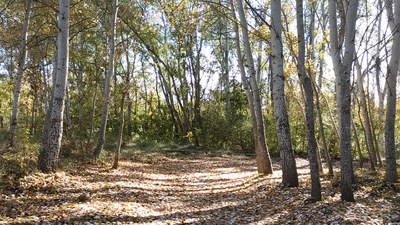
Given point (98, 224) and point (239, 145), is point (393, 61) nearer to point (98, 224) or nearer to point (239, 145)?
point (98, 224)

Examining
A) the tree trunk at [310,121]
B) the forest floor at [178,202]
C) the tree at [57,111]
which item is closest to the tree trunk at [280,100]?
the forest floor at [178,202]

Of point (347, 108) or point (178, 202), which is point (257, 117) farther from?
point (347, 108)

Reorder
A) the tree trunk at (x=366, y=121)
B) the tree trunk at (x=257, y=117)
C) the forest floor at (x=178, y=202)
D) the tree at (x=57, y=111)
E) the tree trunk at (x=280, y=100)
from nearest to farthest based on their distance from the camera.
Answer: the forest floor at (x=178, y=202)
the tree trunk at (x=280, y=100)
the tree at (x=57, y=111)
the tree trunk at (x=366, y=121)
the tree trunk at (x=257, y=117)

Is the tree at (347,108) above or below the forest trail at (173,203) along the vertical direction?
above

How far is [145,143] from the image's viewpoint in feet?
70.1

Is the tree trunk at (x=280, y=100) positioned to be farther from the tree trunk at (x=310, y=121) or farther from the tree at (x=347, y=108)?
the tree at (x=347, y=108)

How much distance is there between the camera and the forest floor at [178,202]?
5.17 meters

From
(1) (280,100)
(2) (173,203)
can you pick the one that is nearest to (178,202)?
(2) (173,203)

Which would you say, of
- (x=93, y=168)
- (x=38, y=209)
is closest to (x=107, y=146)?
(x=93, y=168)

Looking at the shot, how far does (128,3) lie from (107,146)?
7810mm

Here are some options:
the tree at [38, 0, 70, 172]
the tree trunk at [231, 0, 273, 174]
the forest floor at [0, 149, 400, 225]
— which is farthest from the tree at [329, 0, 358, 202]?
the tree at [38, 0, 70, 172]

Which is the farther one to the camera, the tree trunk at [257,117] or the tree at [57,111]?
the tree trunk at [257,117]

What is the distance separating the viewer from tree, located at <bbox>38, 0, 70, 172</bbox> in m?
7.74

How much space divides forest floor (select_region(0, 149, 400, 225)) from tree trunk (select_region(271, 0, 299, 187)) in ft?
1.54
